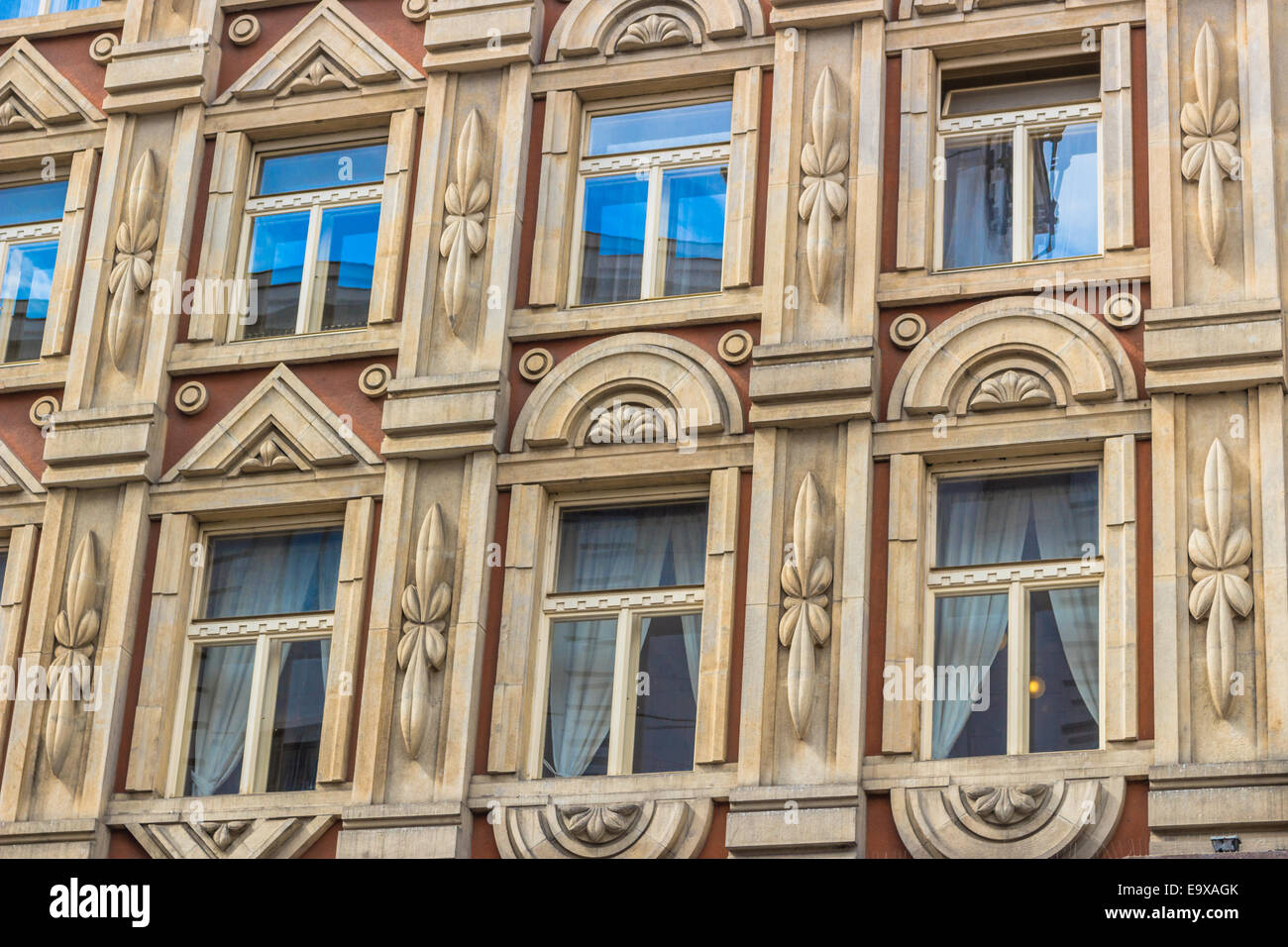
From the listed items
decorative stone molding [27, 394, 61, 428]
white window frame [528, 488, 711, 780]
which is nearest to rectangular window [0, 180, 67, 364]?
decorative stone molding [27, 394, 61, 428]

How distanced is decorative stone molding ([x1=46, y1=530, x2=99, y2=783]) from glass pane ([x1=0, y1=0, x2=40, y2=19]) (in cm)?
619

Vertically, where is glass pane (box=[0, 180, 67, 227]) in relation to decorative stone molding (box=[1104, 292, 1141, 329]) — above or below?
above

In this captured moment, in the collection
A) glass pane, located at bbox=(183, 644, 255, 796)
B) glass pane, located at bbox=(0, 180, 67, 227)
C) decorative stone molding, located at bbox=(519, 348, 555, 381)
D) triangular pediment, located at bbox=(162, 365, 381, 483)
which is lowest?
glass pane, located at bbox=(183, 644, 255, 796)

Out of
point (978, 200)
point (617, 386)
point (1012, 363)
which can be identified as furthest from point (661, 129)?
point (1012, 363)

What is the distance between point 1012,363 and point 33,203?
32.7 ft

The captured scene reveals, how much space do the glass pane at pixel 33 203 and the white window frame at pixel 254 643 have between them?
427 cm

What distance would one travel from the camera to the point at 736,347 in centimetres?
2067

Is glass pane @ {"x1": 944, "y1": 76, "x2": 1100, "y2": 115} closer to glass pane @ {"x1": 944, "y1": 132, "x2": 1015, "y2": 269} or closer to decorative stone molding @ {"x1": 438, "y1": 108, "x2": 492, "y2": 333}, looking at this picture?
glass pane @ {"x1": 944, "y1": 132, "x2": 1015, "y2": 269}

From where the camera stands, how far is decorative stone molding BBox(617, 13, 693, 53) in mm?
22188

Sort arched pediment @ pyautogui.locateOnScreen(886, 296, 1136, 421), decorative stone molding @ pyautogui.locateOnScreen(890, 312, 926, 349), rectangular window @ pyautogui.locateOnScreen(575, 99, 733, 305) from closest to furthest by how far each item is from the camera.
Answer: arched pediment @ pyautogui.locateOnScreen(886, 296, 1136, 421) < decorative stone molding @ pyautogui.locateOnScreen(890, 312, 926, 349) < rectangular window @ pyautogui.locateOnScreen(575, 99, 733, 305)

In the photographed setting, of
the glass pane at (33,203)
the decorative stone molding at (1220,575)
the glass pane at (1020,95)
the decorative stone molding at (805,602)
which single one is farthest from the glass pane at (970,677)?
the glass pane at (33,203)

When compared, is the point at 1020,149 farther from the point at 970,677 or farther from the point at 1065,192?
the point at 970,677

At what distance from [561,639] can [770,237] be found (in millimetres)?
3792
